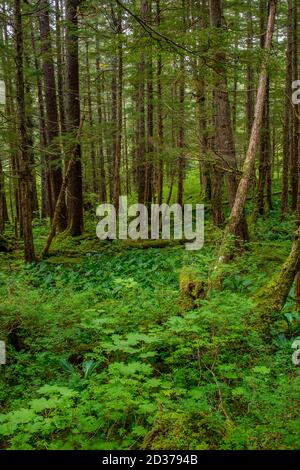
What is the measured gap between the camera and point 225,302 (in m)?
5.49

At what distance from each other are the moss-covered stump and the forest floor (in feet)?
0.43

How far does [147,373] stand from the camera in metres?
3.84

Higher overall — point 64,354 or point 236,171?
point 236,171

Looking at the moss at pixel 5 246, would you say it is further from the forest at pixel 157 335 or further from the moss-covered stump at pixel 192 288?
the moss-covered stump at pixel 192 288

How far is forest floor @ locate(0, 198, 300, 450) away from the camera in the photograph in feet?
10.5

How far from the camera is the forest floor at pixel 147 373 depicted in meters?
3.19

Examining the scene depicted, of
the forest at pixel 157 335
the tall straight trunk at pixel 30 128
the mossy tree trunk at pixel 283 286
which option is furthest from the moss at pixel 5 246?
the mossy tree trunk at pixel 283 286

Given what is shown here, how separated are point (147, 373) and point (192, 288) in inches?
90.1

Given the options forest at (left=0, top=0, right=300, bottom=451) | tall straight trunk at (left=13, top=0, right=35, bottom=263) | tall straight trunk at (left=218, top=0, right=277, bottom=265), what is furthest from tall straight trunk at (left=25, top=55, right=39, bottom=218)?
tall straight trunk at (left=218, top=0, right=277, bottom=265)

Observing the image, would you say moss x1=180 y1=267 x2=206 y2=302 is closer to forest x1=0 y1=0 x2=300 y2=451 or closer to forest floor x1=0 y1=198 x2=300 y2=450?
forest x1=0 y1=0 x2=300 y2=451

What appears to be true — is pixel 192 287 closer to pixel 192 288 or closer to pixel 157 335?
pixel 192 288
